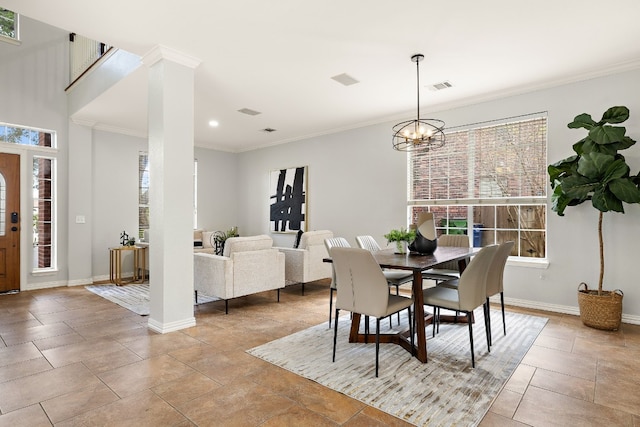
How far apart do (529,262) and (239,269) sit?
3.60 m

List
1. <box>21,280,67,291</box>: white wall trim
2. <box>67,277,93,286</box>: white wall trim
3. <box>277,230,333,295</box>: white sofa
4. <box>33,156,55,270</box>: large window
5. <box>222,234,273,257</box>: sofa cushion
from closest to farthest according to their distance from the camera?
<box>222,234,273,257</box>: sofa cushion → <box>277,230,333,295</box>: white sofa → <box>21,280,67,291</box>: white wall trim → <box>33,156,55,270</box>: large window → <box>67,277,93,286</box>: white wall trim

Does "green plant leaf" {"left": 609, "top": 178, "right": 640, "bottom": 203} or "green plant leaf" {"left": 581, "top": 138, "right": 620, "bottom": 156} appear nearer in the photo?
"green plant leaf" {"left": 609, "top": 178, "right": 640, "bottom": 203}

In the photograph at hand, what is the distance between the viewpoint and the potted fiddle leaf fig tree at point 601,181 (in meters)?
3.34

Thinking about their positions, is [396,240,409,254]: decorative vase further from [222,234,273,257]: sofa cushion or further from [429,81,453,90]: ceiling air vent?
[429,81,453,90]: ceiling air vent

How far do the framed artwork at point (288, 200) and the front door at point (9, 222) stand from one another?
425 centimetres

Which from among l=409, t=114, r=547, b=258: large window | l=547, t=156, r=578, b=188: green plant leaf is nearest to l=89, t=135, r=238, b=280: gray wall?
l=409, t=114, r=547, b=258: large window

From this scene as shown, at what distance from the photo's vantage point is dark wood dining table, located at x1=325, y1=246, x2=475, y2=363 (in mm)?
2812

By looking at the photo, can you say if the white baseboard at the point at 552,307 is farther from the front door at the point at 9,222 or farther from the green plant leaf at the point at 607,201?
the front door at the point at 9,222

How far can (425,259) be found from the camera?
315 cm

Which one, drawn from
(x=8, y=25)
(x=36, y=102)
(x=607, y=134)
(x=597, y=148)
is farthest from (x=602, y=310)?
(x=8, y=25)

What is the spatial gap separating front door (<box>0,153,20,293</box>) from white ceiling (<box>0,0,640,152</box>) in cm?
180

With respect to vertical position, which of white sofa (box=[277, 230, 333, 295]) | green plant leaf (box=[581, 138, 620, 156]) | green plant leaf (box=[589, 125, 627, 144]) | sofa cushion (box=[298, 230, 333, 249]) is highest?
green plant leaf (box=[589, 125, 627, 144])

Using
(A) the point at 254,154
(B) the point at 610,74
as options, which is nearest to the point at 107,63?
(A) the point at 254,154

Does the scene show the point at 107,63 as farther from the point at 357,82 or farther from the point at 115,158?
the point at 357,82
